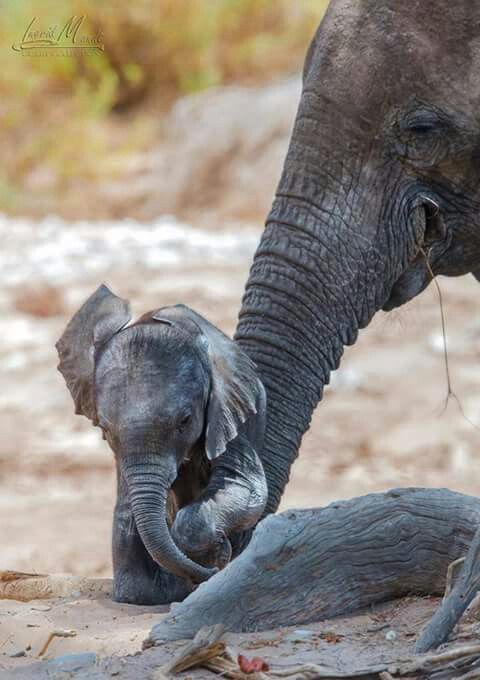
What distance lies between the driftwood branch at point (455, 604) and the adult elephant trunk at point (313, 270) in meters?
1.11

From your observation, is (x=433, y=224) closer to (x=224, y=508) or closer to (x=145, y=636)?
(x=224, y=508)

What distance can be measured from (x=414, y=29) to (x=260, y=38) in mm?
13654

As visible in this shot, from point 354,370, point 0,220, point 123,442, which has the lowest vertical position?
point 123,442

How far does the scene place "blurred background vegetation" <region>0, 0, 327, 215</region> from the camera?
15758mm

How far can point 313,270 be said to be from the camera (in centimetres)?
418

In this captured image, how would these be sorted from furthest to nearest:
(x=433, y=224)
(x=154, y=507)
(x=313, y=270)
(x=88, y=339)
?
(x=433, y=224)
(x=313, y=270)
(x=88, y=339)
(x=154, y=507)

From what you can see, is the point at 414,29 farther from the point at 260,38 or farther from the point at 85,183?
the point at 260,38

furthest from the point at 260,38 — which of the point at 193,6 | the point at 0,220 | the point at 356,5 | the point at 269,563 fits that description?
the point at 269,563

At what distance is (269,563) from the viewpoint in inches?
136

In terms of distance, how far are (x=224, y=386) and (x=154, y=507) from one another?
37 cm

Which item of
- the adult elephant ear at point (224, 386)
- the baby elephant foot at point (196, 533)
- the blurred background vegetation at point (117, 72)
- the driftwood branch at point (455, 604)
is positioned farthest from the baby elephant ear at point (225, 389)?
the blurred background vegetation at point (117, 72)

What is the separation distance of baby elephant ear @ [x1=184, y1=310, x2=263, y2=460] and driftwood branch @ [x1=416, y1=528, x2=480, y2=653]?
35.2 inches

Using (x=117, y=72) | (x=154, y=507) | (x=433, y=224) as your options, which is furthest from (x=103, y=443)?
(x=117, y=72)

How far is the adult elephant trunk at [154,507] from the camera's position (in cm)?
367
